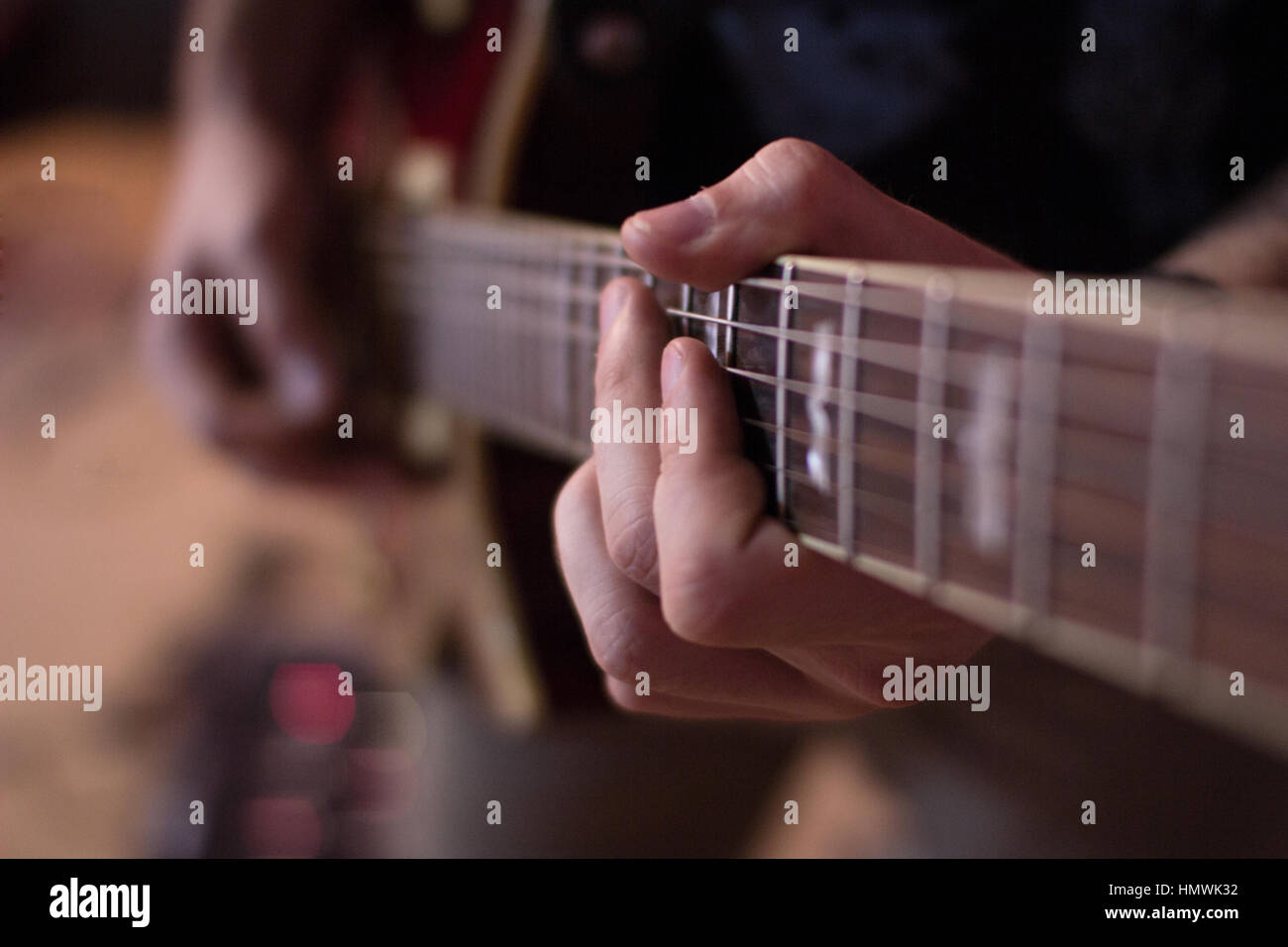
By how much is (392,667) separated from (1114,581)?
905mm

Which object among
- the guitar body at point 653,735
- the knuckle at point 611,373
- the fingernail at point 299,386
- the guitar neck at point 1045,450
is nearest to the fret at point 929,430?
the guitar neck at point 1045,450

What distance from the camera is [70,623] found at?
4.67 feet

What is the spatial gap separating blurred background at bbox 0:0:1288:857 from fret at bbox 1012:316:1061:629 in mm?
152

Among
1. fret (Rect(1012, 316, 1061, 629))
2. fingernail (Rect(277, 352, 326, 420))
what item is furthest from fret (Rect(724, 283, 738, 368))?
fingernail (Rect(277, 352, 326, 420))

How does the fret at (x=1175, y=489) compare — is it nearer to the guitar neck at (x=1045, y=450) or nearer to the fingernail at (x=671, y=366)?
the guitar neck at (x=1045, y=450)

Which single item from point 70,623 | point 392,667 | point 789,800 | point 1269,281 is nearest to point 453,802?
point 392,667

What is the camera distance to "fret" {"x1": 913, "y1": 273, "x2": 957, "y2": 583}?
229 mm

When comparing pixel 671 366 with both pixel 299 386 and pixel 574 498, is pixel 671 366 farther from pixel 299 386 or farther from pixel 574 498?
pixel 299 386

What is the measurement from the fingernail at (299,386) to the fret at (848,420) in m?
0.56

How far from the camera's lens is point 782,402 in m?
0.28

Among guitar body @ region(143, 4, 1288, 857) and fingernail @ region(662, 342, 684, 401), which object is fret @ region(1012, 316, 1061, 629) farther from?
guitar body @ region(143, 4, 1288, 857)

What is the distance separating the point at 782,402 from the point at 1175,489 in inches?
4.5

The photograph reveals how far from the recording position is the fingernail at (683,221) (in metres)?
0.28
